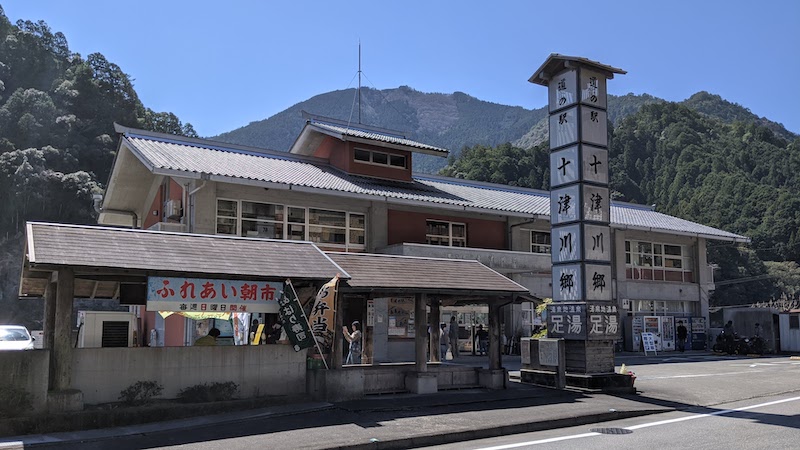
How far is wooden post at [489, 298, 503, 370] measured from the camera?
16859 millimetres

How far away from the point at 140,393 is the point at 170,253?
8.58 ft

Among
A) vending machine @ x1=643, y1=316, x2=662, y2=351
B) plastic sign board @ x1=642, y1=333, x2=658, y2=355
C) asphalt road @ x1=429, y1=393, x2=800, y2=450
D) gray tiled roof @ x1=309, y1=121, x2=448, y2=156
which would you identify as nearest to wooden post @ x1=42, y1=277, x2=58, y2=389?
asphalt road @ x1=429, y1=393, x2=800, y2=450

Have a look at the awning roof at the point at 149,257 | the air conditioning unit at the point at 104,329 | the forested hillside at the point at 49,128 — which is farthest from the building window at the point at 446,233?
the forested hillside at the point at 49,128

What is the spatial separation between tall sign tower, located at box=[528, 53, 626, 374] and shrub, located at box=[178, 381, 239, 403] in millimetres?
8808

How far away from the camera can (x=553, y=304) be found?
18.1 m

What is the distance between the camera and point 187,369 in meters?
12.7

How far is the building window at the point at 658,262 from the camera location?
119 ft

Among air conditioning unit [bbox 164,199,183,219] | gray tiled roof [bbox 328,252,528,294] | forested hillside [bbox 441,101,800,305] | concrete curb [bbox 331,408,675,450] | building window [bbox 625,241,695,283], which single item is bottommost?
concrete curb [bbox 331,408,675,450]

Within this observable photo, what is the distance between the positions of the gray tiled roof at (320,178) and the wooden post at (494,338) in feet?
31.4

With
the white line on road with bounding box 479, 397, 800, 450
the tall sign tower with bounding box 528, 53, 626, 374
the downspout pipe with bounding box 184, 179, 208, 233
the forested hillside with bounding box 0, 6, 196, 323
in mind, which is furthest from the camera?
the forested hillside with bounding box 0, 6, 196, 323

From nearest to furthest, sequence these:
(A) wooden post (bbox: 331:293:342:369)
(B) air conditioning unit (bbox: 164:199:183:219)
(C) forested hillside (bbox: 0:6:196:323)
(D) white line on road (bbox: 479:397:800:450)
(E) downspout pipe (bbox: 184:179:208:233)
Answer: (D) white line on road (bbox: 479:397:800:450), (A) wooden post (bbox: 331:293:342:369), (E) downspout pipe (bbox: 184:179:208:233), (B) air conditioning unit (bbox: 164:199:183:219), (C) forested hillside (bbox: 0:6:196:323)

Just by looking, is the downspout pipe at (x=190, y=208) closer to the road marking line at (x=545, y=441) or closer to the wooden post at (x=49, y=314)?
the wooden post at (x=49, y=314)

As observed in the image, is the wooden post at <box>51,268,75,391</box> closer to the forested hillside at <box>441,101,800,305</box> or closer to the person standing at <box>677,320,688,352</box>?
the person standing at <box>677,320,688,352</box>

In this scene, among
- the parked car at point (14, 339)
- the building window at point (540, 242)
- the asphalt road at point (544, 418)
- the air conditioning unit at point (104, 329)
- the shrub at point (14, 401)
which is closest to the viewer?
the asphalt road at point (544, 418)
